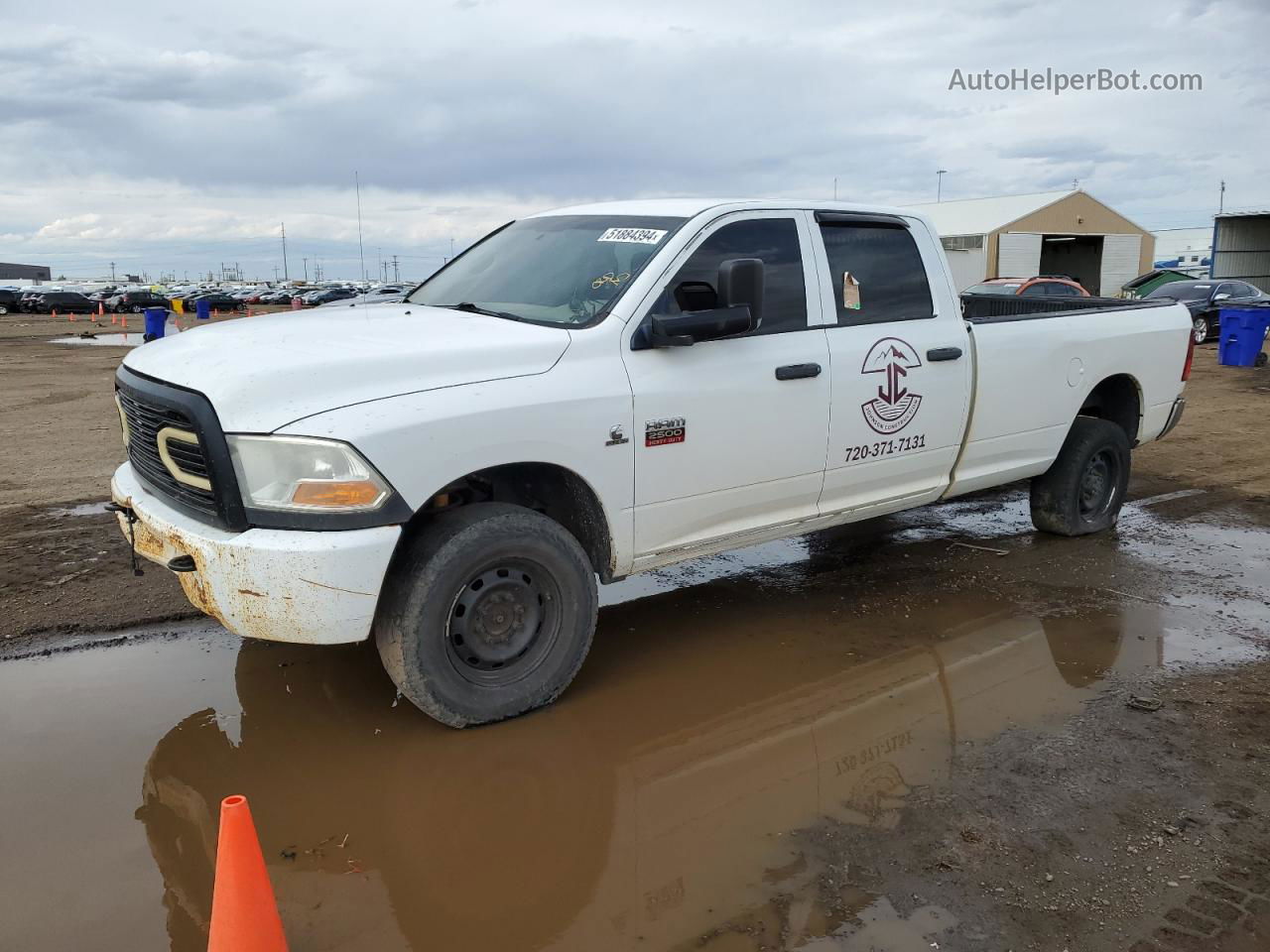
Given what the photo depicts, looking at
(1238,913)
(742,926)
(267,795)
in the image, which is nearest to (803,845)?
(742,926)

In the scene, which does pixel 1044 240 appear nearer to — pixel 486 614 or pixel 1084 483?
pixel 1084 483

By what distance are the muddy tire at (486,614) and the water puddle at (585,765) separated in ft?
0.64

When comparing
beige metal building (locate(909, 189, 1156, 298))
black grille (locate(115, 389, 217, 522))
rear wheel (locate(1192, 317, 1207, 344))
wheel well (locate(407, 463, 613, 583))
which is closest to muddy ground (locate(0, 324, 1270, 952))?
wheel well (locate(407, 463, 613, 583))

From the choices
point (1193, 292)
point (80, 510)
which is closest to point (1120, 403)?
point (80, 510)

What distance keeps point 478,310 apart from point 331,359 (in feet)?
3.57

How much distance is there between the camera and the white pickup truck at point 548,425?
3.49m

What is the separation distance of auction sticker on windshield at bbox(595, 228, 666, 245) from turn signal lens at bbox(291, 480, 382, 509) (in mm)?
1777

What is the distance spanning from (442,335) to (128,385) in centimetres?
127

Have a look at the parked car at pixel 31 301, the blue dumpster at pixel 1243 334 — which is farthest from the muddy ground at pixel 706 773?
the parked car at pixel 31 301

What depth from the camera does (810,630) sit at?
16.9 ft

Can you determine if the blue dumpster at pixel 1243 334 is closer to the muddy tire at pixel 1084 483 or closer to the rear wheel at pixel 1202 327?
the rear wheel at pixel 1202 327

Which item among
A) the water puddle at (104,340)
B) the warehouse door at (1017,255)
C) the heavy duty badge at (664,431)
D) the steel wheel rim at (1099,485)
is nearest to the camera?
the heavy duty badge at (664,431)

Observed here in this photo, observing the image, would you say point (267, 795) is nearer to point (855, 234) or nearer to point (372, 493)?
point (372, 493)

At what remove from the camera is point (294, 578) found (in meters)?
3.42
